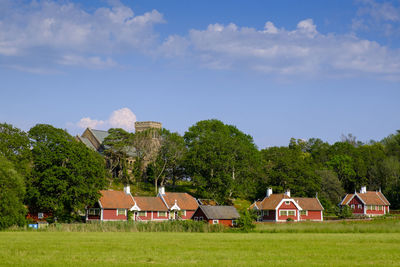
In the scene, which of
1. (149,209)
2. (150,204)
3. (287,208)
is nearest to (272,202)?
(287,208)

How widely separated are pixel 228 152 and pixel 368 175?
47.1 meters

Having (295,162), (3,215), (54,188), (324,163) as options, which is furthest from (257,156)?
(3,215)

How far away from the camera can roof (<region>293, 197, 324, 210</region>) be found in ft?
319

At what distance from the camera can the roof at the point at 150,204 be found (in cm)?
8603

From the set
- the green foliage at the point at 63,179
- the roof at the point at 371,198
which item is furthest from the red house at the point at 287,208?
the green foliage at the point at 63,179

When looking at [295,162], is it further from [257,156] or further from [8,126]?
[8,126]

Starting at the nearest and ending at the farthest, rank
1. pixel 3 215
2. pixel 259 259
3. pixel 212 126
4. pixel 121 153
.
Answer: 1. pixel 259 259
2. pixel 3 215
3. pixel 121 153
4. pixel 212 126

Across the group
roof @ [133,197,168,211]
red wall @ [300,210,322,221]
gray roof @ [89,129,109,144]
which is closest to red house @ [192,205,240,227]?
roof @ [133,197,168,211]

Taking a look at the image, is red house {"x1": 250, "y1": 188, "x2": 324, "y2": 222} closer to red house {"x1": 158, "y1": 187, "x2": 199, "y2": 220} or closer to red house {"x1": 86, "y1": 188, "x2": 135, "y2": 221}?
red house {"x1": 158, "y1": 187, "x2": 199, "y2": 220}

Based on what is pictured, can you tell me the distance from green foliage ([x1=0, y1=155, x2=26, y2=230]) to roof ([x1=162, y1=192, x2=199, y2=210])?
107ft

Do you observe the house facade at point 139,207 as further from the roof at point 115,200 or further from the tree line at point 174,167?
the tree line at point 174,167

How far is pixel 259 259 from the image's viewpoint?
26.6 metres

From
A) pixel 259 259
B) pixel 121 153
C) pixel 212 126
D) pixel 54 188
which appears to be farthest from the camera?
pixel 212 126

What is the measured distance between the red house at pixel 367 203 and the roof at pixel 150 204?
4012 centimetres
